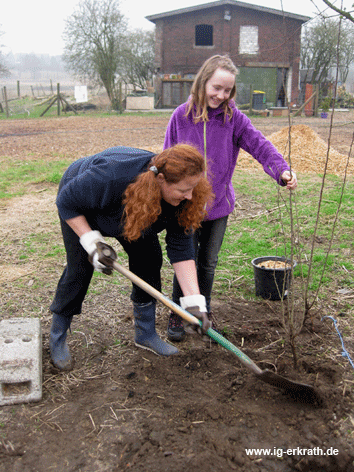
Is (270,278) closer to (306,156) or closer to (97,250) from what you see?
(97,250)

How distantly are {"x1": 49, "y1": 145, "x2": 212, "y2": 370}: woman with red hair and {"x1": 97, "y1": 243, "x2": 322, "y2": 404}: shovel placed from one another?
3.2 inches

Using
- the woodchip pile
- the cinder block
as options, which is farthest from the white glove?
the woodchip pile

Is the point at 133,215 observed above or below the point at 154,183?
below

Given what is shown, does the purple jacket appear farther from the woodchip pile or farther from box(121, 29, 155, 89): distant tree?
box(121, 29, 155, 89): distant tree

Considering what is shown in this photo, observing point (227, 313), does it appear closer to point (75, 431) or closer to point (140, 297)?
point (140, 297)

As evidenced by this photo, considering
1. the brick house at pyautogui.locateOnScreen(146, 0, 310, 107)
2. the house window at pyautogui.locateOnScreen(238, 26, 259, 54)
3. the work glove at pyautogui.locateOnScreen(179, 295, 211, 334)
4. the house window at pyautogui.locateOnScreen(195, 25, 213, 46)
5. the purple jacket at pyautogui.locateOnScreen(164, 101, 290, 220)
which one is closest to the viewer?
the work glove at pyautogui.locateOnScreen(179, 295, 211, 334)

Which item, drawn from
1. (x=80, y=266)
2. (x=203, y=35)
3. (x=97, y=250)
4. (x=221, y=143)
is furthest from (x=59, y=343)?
(x=203, y=35)

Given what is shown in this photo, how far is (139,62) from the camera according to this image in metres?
33.0

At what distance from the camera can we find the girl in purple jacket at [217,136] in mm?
2799

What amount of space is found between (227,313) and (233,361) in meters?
0.66

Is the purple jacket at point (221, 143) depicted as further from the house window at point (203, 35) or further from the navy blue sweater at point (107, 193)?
the house window at point (203, 35)

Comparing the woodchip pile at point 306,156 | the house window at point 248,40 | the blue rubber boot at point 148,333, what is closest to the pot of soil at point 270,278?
the blue rubber boot at point 148,333

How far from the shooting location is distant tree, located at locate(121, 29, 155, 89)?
3278cm

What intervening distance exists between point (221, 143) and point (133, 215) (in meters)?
0.98
